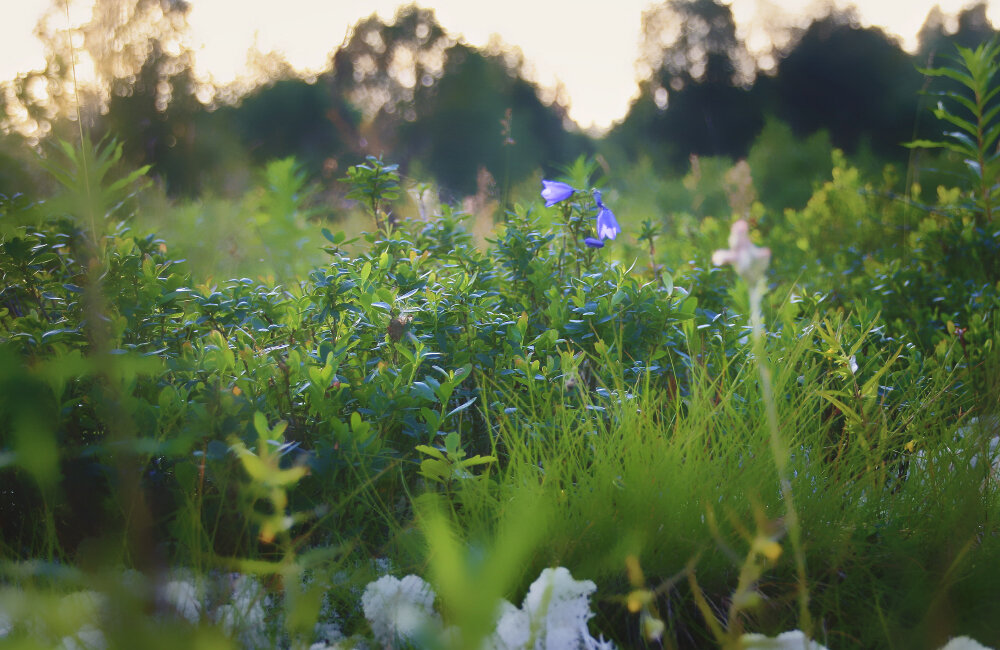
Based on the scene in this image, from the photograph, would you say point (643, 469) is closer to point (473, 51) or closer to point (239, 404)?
point (239, 404)

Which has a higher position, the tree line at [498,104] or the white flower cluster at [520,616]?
the tree line at [498,104]

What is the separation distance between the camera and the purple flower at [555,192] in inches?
89.9

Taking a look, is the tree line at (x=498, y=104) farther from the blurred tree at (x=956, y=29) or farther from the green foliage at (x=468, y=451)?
the green foliage at (x=468, y=451)

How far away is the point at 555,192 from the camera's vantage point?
7.53 feet

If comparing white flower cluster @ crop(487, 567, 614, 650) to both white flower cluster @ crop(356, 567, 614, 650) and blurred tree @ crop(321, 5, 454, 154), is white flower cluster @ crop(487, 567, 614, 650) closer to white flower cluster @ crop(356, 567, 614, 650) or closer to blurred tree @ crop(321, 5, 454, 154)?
white flower cluster @ crop(356, 567, 614, 650)

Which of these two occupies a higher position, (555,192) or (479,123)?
(479,123)

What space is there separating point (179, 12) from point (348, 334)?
1.61 metres

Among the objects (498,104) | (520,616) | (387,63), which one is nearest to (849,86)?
(498,104)

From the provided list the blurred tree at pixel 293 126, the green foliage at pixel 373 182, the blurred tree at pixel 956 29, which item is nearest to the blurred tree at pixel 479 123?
the blurred tree at pixel 293 126

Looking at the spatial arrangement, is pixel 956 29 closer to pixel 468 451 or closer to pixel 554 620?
pixel 468 451

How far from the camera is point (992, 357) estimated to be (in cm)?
177

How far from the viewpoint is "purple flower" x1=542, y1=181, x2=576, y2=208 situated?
228 cm

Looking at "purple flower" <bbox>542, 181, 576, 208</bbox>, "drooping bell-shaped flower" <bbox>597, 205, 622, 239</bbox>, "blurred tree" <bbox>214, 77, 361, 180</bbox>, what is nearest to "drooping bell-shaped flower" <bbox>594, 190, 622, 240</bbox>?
"drooping bell-shaped flower" <bbox>597, 205, 622, 239</bbox>

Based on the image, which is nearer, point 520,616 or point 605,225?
point 520,616
